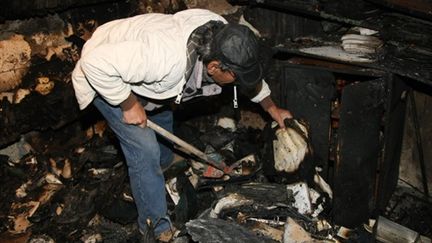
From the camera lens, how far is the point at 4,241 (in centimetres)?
377

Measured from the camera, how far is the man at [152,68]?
2.80 metres

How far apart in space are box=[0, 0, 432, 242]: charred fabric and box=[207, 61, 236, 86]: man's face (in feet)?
2.59

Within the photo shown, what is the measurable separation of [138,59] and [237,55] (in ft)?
2.01

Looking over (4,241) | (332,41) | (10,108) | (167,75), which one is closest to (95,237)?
(4,241)

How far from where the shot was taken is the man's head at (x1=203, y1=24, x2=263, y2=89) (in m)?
2.74

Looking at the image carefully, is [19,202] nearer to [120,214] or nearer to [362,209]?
[120,214]

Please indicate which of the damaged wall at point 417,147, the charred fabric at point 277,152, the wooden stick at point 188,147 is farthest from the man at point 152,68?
the damaged wall at point 417,147

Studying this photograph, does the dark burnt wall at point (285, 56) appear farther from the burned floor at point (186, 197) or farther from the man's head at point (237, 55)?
the man's head at point (237, 55)

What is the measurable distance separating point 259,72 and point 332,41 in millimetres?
1170

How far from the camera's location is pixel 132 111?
10.3ft

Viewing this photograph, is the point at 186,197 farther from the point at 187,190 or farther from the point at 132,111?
Result: the point at 132,111

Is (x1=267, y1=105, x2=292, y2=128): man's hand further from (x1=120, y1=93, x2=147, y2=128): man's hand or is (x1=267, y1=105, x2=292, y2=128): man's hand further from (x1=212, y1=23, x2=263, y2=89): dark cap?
(x1=120, y1=93, x2=147, y2=128): man's hand

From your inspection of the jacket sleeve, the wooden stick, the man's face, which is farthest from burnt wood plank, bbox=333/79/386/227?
the jacket sleeve

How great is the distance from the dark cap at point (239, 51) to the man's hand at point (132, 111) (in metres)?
0.71
